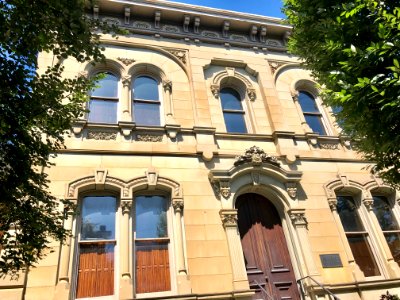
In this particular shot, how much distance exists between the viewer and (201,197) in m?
8.88

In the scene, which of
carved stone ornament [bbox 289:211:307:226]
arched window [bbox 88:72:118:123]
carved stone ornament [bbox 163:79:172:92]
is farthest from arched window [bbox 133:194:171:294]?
carved stone ornament [bbox 163:79:172:92]

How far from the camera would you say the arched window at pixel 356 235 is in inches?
371

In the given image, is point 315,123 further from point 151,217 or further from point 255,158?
point 151,217

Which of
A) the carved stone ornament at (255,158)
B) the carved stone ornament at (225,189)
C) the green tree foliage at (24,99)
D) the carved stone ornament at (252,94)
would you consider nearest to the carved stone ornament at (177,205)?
the carved stone ornament at (225,189)

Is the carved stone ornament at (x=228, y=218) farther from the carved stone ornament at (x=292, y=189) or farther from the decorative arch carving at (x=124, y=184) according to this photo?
the carved stone ornament at (x=292, y=189)

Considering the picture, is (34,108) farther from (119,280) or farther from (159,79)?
(159,79)

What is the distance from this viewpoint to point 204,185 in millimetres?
9102

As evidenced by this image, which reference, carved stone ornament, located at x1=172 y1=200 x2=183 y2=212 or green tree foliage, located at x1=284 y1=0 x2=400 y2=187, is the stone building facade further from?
green tree foliage, located at x1=284 y1=0 x2=400 y2=187

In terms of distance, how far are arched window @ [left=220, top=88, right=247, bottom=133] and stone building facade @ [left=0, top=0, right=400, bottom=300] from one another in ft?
0.18

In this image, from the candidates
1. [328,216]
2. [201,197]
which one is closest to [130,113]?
[201,197]

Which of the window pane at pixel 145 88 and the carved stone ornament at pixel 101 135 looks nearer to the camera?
the carved stone ornament at pixel 101 135

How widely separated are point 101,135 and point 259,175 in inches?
191

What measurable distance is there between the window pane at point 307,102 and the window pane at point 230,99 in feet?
8.74

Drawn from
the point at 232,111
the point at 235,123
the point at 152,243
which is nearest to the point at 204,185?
the point at 152,243
